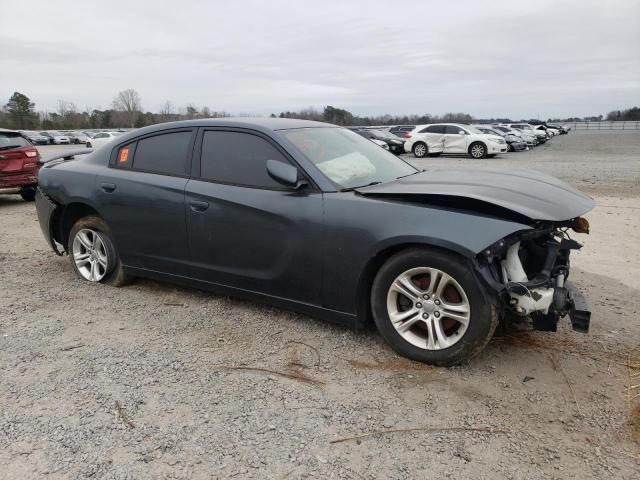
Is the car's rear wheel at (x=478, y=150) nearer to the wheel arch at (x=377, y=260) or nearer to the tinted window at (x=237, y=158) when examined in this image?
the tinted window at (x=237, y=158)

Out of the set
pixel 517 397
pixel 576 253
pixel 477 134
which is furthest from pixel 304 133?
pixel 477 134

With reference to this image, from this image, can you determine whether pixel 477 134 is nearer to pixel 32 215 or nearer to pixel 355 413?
pixel 32 215

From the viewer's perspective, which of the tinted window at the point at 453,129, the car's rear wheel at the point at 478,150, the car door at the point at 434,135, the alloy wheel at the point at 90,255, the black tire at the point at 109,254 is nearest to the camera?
the black tire at the point at 109,254

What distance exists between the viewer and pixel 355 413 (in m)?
2.79

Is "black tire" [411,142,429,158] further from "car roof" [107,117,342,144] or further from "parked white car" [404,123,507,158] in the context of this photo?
"car roof" [107,117,342,144]

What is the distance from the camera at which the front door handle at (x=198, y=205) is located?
3962 millimetres

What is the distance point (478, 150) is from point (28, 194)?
17490mm

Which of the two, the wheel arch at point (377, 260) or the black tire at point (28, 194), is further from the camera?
the black tire at point (28, 194)

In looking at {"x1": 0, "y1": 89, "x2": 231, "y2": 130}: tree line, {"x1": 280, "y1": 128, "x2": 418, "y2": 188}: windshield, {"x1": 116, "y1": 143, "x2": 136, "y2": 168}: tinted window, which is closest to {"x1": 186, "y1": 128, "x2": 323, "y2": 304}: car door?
{"x1": 280, "y1": 128, "x2": 418, "y2": 188}: windshield

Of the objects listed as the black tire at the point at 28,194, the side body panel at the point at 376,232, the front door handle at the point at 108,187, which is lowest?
the black tire at the point at 28,194

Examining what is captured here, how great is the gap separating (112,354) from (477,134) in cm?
2134

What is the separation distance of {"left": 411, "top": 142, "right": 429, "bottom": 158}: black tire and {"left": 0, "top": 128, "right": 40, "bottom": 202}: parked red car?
16.7 m

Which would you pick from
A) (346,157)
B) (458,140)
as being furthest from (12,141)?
(458,140)

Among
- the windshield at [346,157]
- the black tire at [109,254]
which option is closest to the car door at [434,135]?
the windshield at [346,157]
